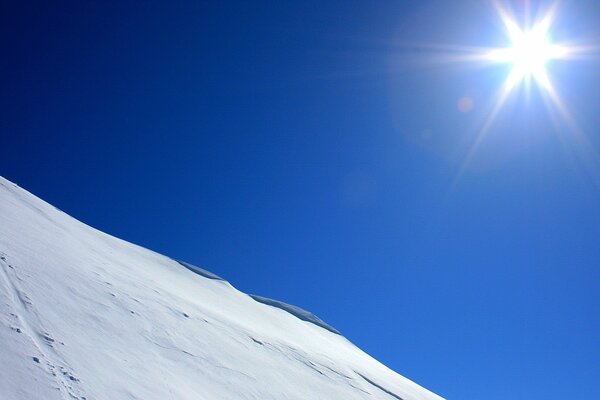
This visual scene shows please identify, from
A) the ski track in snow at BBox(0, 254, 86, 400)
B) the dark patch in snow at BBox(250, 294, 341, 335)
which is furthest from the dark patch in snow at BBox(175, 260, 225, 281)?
the ski track in snow at BBox(0, 254, 86, 400)

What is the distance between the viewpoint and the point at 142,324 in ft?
24.8

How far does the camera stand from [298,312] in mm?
22484

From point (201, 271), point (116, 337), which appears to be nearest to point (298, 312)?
point (201, 271)

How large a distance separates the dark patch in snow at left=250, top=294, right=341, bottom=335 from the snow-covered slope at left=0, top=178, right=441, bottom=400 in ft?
23.8

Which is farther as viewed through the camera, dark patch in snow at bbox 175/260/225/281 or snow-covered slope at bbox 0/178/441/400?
dark patch in snow at bbox 175/260/225/281

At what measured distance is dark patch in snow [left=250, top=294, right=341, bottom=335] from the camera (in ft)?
69.4

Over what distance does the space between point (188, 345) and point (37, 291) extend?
2.72 m

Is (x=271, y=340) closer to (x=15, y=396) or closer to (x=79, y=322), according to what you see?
(x=79, y=322)

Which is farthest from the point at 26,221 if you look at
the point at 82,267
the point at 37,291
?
the point at 37,291

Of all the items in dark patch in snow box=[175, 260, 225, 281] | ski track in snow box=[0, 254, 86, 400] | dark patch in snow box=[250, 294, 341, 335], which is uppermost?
dark patch in snow box=[250, 294, 341, 335]

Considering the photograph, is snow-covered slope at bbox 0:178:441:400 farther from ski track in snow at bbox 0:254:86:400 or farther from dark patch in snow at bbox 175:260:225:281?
dark patch in snow at bbox 175:260:225:281

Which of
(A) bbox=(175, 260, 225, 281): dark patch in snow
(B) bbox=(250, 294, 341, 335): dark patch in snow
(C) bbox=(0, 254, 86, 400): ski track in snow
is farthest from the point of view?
(B) bbox=(250, 294, 341, 335): dark patch in snow

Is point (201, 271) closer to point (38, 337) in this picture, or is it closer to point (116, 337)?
point (116, 337)

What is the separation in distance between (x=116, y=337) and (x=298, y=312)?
1664 centimetres
